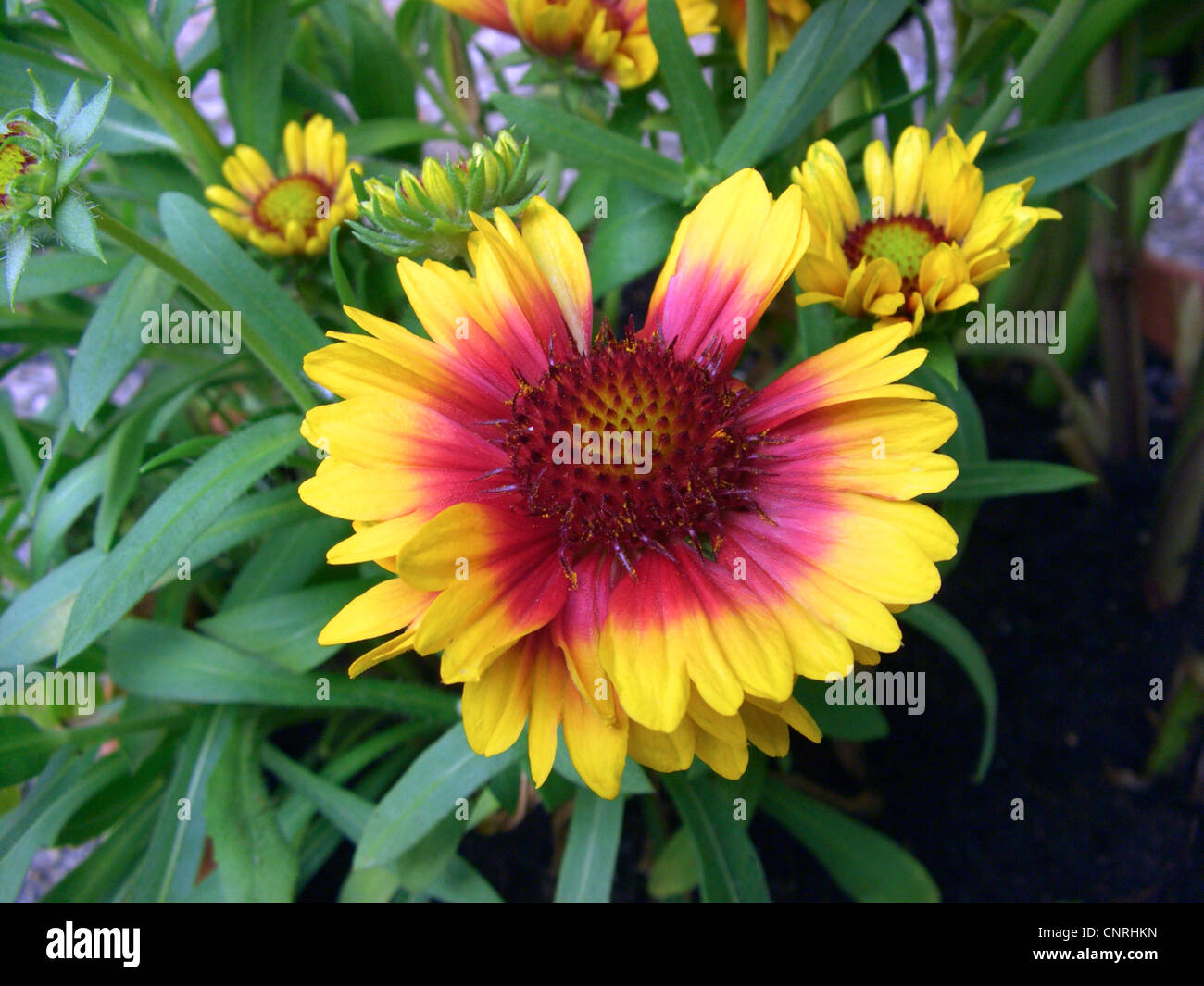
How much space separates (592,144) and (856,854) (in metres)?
0.67

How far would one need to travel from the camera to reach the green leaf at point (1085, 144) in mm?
654

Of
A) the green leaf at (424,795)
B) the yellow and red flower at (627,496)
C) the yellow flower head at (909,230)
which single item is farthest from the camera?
the green leaf at (424,795)

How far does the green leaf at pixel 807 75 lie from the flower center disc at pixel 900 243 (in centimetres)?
9

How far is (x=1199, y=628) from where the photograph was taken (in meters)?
1.00

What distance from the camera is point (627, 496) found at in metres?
0.47

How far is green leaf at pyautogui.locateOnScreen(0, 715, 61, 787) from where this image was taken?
2.28 ft

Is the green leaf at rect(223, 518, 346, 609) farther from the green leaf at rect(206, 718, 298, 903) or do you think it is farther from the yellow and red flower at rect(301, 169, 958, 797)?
the yellow and red flower at rect(301, 169, 958, 797)

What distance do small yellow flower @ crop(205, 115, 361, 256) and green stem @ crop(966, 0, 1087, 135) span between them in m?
0.48

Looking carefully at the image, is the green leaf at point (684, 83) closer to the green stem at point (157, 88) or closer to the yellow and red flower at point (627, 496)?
the yellow and red flower at point (627, 496)

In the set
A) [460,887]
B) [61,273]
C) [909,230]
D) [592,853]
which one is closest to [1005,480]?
[909,230]

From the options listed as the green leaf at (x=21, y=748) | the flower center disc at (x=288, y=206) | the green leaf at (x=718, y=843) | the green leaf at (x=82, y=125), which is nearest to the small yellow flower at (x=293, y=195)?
the flower center disc at (x=288, y=206)

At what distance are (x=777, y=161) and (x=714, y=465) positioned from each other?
0.38 m
